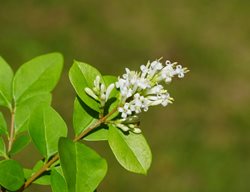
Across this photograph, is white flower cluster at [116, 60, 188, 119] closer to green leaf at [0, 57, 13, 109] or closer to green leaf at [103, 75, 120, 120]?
green leaf at [103, 75, 120, 120]

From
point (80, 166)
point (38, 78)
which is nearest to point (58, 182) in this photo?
point (80, 166)

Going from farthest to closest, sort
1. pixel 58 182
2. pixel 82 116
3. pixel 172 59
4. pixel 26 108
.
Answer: pixel 172 59 < pixel 26 108 < pixel 82 116 < pixel 58 182

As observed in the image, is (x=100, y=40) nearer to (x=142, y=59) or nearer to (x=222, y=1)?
(x=142, y=59)

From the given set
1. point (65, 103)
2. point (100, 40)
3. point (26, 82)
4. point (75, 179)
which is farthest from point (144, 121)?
point (75, 179)

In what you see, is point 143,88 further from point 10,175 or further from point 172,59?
point 172,59

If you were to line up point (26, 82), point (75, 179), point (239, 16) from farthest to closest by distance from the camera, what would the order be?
point (239, 16) → point (26, 82) → point (75, 179)

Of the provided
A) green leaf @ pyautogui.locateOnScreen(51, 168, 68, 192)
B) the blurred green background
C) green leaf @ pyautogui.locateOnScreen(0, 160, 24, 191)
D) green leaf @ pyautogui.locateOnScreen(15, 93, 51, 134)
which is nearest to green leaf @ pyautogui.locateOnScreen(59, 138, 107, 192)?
green leaf @ pyautogui.locateOnScreen(51, 168, 68, 192)

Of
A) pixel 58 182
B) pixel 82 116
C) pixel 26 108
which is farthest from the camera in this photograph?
pixel 26 108
